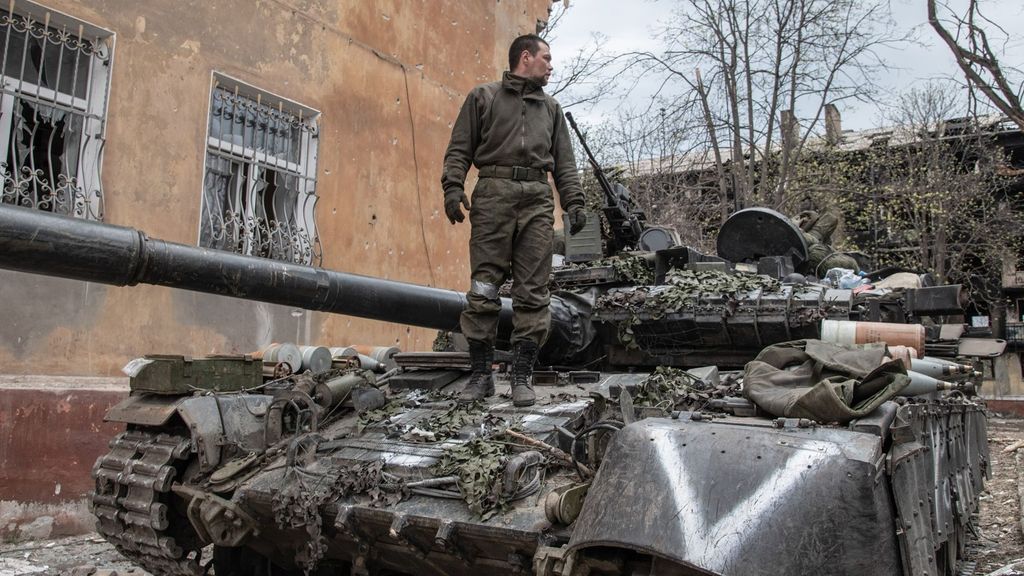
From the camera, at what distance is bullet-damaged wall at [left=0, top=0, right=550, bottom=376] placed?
6895 mm

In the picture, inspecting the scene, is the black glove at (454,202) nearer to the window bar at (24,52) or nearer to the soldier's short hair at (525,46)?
the soldier's short hair at (525,46)

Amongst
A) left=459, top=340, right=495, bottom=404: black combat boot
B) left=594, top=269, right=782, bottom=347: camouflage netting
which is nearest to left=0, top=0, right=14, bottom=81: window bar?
left=459, top=340, right=495, bottom=404: black combat boot

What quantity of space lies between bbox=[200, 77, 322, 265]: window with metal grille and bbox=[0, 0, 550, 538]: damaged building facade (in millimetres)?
19

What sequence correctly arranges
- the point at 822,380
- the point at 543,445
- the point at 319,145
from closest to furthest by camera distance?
the point at 822,380 < the point at 543,445 < the point at 319,145

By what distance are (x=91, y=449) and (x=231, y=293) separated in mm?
3133

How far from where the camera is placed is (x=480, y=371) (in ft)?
15.6

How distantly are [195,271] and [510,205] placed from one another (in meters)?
1.65

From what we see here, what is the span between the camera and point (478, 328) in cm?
470

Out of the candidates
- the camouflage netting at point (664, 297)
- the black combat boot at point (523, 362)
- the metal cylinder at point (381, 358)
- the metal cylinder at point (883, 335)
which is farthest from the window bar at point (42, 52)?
the metal cylinder at point (883, 335)

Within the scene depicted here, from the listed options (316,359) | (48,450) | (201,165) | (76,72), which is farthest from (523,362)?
(76,72)

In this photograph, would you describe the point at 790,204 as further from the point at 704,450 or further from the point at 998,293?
the point at 704,450

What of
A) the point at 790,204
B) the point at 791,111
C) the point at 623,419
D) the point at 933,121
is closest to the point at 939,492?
the point at 623,419

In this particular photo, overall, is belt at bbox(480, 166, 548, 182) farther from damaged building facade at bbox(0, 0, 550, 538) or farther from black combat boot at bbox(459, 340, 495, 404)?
damaged building facade at bbox(0, 0, 550, 538)

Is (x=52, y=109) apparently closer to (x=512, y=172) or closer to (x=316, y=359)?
(x=316, y=359)
